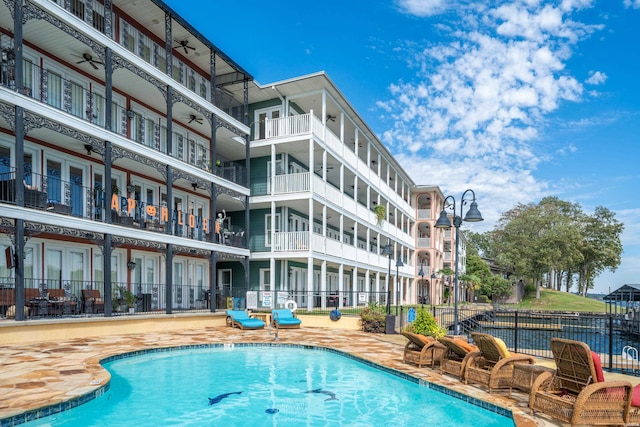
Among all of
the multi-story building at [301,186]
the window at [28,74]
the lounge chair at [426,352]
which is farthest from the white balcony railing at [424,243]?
the window at [28,74]

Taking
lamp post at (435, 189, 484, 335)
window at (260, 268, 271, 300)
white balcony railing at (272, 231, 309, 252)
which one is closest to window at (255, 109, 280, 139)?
white balcony railing at (272, 231, 309, 252)

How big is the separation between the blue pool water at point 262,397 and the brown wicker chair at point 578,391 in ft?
2.50

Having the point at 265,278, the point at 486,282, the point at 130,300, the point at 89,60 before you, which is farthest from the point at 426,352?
the point at 486,282

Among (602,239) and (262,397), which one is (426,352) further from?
(602,239)

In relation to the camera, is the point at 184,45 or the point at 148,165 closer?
the point at 148,165

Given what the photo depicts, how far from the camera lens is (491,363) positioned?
8.62 metres

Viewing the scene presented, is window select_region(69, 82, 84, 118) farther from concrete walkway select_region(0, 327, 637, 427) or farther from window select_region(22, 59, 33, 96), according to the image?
concrete walkway select_region(0, 327, 637, 427)

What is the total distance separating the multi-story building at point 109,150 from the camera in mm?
13570

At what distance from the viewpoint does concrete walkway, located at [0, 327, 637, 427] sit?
698 cm

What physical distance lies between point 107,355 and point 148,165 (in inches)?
355

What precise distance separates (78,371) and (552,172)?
43.6 m

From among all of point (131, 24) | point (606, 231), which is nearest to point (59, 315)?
point (131, 24)

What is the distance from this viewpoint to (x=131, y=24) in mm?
18844

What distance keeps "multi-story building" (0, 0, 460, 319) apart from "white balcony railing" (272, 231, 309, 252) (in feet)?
0.24
